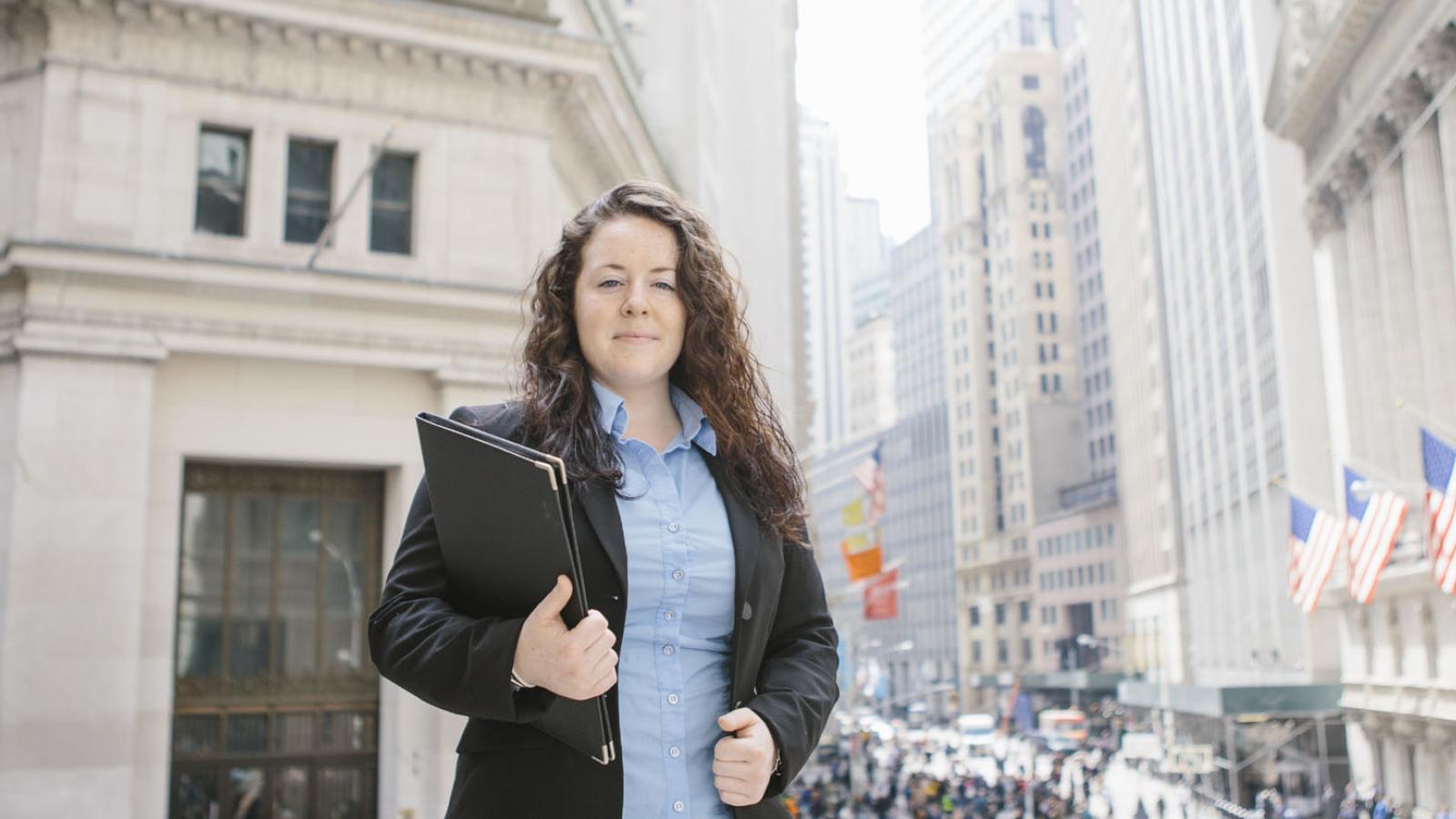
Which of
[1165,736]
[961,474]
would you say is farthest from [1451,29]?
[961,474]

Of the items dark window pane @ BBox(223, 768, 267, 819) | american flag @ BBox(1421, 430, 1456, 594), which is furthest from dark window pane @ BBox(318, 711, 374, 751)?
american flag @ BBox(1421, 430, 1456, 594)

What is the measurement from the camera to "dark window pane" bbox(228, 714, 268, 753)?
58.0ft

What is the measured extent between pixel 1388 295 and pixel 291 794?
35.6 metres

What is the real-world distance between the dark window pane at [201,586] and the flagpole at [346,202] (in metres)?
3.59

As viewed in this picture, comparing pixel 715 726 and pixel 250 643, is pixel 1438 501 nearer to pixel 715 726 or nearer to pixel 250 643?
pixel 250 643

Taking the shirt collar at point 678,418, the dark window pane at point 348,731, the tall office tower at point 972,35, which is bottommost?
the dark window pane at point 348,731

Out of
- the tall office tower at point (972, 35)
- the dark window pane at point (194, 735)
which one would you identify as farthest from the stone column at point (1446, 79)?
the tall office tower at point (972, 35)

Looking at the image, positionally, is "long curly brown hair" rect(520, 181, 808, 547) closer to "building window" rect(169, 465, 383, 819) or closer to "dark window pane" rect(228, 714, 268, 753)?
"building window" rect(169, 465, 383, 819)

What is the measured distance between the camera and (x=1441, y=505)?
20.5 metres

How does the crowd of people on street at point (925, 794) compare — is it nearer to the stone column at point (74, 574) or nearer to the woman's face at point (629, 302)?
the stone column at point (74, 574)

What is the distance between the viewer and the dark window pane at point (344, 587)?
18.5 metres

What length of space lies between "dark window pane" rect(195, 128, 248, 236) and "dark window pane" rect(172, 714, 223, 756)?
6575 mm

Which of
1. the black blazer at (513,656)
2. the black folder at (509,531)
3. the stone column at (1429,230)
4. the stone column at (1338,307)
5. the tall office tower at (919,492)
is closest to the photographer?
the black folder at (509,531)

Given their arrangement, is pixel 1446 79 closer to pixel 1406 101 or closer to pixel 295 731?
pixel 1406 101
